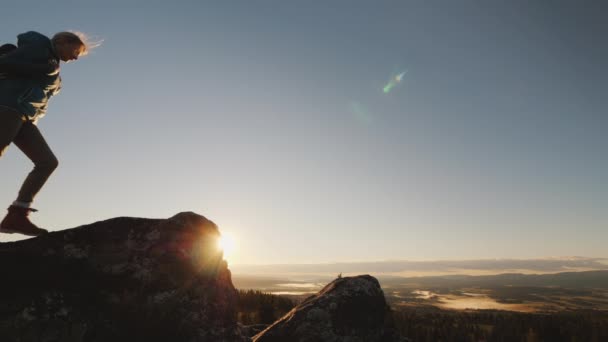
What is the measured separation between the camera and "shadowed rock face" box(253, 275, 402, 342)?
5.07m

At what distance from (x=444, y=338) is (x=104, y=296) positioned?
12013 mm

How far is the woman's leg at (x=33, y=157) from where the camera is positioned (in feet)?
13.8

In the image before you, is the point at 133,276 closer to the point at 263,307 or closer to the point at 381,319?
the point at 381,319

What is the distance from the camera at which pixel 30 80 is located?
401cm

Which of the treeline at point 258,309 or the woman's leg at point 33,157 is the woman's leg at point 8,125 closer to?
the woman's leg at point 33,157

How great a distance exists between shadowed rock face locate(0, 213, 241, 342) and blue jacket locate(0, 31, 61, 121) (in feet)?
5.45

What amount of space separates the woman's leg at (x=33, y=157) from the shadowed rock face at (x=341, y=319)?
12.8 ft

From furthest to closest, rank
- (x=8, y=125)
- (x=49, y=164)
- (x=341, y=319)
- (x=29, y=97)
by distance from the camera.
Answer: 1. (x=341, y=319)
2. (x=49, y=164)
3. (x=29, y=97)
4. (x=8, y=125)

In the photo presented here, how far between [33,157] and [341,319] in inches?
199

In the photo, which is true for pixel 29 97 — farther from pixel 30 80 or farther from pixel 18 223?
pixel 18 223

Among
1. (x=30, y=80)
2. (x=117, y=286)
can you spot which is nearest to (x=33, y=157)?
(x=30, y=80)

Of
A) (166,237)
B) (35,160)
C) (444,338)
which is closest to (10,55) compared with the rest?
(35,160)

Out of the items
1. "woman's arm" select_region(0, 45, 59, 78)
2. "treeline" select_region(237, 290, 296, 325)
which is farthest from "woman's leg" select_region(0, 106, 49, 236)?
"treeline" select_region(237, 290, 296, 325)

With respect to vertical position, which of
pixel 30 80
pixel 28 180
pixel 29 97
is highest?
pixel 30 80
